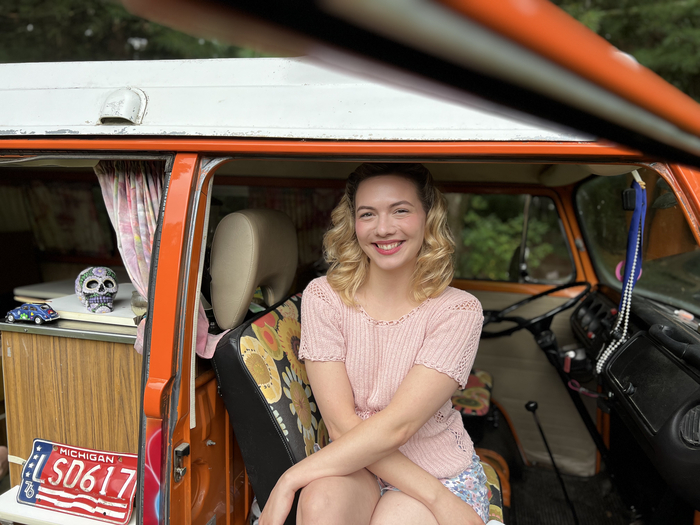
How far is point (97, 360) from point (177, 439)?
512 mm

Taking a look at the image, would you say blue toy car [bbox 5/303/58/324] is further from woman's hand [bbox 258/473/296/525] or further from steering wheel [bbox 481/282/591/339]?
steering wheel [bbox 481/282/591/339]

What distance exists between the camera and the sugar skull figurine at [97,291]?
1.89 meters

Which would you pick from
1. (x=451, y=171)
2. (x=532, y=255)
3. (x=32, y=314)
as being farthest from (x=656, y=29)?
(x=32, y=314)

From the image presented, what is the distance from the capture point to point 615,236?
8.53 feet

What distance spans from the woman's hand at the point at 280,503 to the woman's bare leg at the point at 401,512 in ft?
0.95

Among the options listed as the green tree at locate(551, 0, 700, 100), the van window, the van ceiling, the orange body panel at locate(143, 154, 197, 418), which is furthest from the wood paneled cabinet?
the green tree at locate(551, 0, 700, 100)

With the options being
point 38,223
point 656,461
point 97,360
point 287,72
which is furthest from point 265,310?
point 38,223

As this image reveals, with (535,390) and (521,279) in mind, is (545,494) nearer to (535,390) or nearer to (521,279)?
(535,390)

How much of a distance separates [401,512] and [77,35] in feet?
21.6

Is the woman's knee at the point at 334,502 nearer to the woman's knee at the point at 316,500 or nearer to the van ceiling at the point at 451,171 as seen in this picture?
the woman's knee at the point at 316,500

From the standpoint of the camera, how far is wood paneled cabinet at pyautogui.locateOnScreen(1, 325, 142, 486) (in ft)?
5.85

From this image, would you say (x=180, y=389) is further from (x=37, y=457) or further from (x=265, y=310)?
(x=37, y=457)

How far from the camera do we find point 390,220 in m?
1.74

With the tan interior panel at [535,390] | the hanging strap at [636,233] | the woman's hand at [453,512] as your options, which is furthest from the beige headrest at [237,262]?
the tan interior panel at [535,390]
